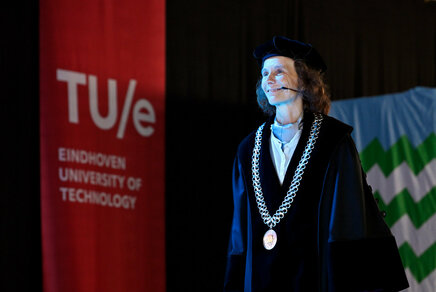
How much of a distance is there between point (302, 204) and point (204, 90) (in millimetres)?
2413

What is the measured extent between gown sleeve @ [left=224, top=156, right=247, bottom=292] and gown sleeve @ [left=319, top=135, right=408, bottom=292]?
12.7 inches

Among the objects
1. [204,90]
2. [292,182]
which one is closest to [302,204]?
[292,182]

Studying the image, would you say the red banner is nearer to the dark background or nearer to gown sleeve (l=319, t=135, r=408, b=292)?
the dark background

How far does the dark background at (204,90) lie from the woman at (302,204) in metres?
1.56

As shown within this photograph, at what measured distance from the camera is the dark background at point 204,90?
407 cm

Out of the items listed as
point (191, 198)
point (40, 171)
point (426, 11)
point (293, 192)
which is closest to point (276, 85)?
point (293, 192)

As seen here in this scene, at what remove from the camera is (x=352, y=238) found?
263 centimetres

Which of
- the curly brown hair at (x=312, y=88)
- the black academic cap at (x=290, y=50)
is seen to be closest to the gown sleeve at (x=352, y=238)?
the curly brown hair at (x=312, y=88)

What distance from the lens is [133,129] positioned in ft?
15.0

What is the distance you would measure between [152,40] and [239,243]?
7.04 feet

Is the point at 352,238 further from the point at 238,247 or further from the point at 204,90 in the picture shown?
the point at 204,90

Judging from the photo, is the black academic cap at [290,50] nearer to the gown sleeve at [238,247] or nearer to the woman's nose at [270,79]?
the woman's nose at [270,79]

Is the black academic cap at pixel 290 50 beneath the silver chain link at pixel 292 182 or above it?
above

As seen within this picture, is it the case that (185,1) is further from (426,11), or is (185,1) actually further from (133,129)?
(426,11)
